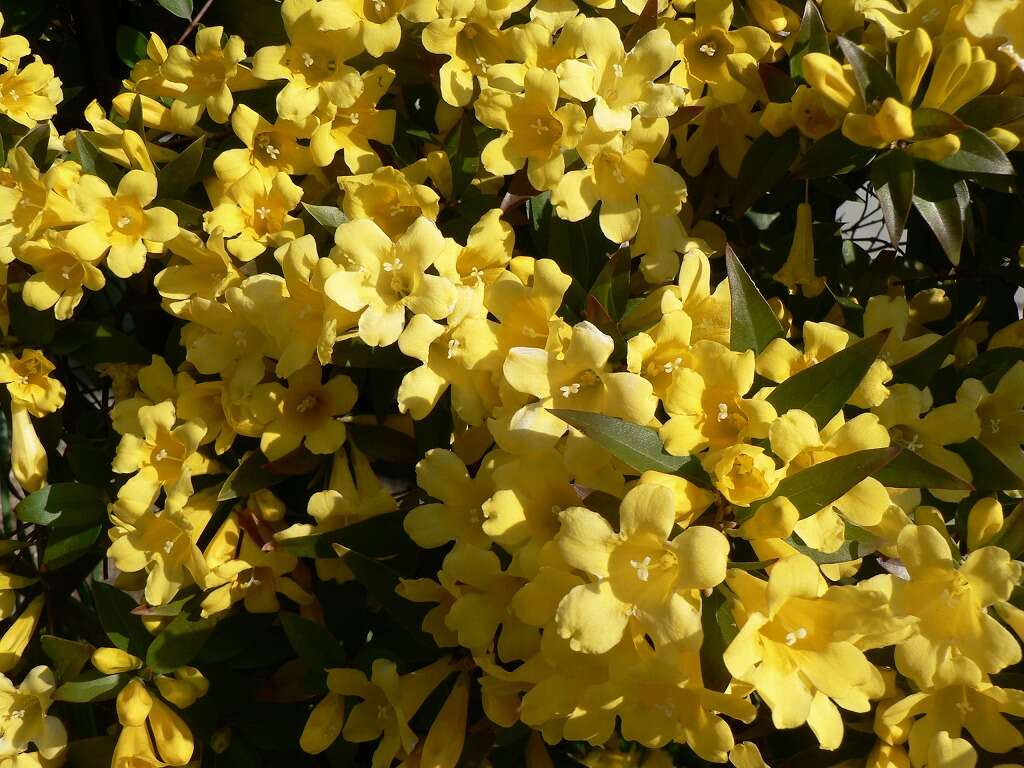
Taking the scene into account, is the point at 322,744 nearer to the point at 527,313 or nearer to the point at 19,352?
the point at 527,313

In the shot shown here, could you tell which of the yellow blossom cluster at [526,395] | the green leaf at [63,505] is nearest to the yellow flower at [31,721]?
the yellow blossom cluster at [526,395]

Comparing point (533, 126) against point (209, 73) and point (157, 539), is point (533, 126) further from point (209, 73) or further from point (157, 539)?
point (157, 539)

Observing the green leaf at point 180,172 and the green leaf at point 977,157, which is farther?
the green leaf at point 180,172

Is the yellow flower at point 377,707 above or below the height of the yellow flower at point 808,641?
below

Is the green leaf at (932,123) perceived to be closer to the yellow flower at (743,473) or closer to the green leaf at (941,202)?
the green leaf at (941,202)

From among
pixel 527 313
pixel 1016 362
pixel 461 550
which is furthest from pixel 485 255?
pixel 1016 362

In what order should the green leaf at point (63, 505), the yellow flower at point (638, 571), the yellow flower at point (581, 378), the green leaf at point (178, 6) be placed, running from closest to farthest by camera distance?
the yellow flower at point (638, 571) → the yellow flower at point (581, 378) → the green leaf at point (63, 505) → the green leaf at point (178, 6)
